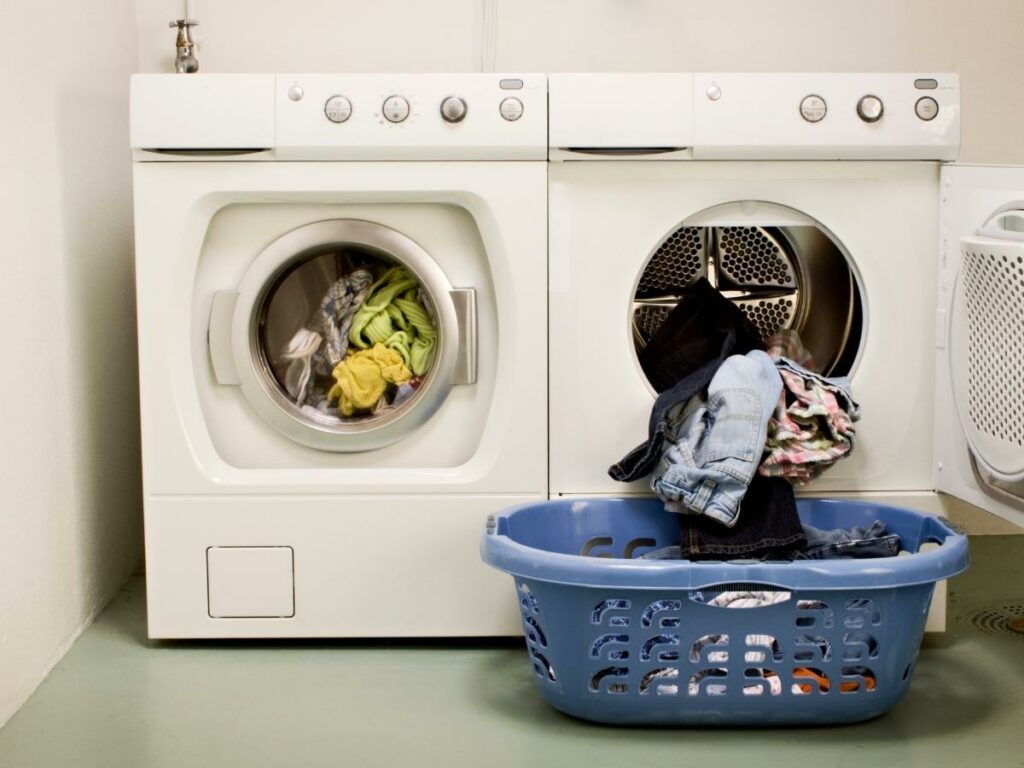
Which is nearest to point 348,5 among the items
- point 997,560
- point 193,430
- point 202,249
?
point 202,249

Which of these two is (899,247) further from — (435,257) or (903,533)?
(435,257)

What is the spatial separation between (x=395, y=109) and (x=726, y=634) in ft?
2.90

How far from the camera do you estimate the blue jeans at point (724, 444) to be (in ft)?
5.46

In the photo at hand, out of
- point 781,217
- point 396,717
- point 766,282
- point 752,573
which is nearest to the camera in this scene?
point 752,573

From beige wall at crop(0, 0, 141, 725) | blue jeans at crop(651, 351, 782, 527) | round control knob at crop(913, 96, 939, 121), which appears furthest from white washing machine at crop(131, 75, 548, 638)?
round control knob at crop(913, 96, 939, 121)

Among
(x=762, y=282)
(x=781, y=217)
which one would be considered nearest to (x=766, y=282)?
(x=762, y=282)

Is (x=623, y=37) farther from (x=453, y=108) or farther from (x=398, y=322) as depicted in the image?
(x=398, y=322)

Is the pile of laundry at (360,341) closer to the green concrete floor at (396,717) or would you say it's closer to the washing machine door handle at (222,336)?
the washing machine door handle at (222,336)

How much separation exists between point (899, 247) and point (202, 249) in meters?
1.06

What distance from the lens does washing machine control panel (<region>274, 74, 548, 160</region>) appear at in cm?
179

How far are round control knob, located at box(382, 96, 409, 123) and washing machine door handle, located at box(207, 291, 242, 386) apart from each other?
1.17ft

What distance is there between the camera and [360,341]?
191 centimetres

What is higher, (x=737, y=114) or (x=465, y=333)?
(x=737, y=114)

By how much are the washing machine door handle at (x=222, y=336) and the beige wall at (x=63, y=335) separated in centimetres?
22
